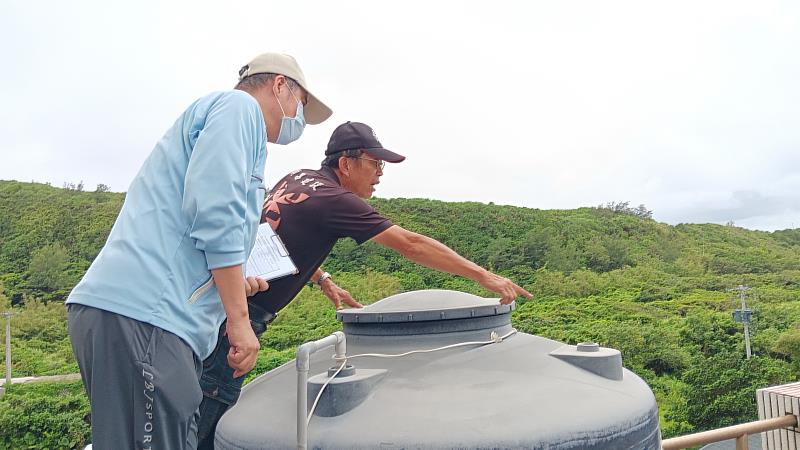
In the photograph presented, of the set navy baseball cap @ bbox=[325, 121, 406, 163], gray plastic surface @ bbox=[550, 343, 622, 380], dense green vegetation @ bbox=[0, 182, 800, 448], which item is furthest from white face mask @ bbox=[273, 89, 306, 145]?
dense green vegetation @ bbox=[0, 182, 800, 448]

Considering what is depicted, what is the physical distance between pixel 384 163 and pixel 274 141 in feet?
2.59

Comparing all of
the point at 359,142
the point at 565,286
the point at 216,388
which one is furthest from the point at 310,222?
the point at 565,286

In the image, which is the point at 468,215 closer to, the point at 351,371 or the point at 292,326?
the point at 292,326

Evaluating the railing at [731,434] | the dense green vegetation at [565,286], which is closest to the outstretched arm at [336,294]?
the railing at [731,434]

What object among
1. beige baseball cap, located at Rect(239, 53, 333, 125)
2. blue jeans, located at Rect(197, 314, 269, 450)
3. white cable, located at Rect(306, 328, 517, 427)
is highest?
beige baseball cap, located at Rect(239, 53, 333, 125)

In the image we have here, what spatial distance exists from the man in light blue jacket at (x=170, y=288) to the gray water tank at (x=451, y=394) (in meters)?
0.32

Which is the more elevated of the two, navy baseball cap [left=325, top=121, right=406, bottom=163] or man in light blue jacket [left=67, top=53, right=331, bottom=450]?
navy baseball cap [left=325, top=121, right=406, bottom=163]

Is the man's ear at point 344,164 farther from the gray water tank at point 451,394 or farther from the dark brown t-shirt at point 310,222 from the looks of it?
the gray water tank at point 451,394

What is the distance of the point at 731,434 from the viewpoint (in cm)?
380

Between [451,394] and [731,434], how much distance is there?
9.49 feet

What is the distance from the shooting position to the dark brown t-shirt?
235 centimetres

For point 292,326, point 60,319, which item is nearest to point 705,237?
point 292,326

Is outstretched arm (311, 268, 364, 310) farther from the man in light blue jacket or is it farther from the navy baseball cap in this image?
the man in light blue jacket

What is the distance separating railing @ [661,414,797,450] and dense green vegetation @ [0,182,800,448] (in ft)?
34.7
